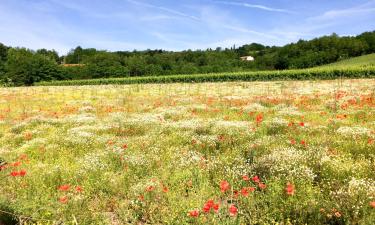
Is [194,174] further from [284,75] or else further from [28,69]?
[28,69]

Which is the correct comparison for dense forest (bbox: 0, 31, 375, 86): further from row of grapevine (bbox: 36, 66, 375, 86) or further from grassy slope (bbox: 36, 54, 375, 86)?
row of grapevine (bbox: 36, 66, 375, 86)

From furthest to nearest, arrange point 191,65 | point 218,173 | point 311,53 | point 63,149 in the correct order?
point 191,65 < point 311,53 < point 63,149 < point 218,173

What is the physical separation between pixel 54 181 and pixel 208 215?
4514mm

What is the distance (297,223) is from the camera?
5.39 m

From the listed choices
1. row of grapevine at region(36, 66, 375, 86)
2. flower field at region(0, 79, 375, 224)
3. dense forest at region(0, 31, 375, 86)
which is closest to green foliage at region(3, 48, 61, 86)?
dense forest at region(0, 31, 375, 86)

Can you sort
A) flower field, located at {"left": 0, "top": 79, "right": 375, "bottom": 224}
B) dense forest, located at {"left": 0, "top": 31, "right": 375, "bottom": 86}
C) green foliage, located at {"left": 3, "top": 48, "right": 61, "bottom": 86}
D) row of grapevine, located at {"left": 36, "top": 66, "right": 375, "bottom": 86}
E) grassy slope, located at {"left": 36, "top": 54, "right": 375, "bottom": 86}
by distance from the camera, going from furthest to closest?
1. dense forest, located at {"left": 0, "top": 31, "right": 375, "bottom": 86}
2. green foliage, located at {"left": 3, "top": 48, "right": 61, "bottom": 86}
3. grassy slope, located at {"left": 36, "top": 54, "right": 375, "bottom": 86}
4. row of grapevine, located at {"left": 36, "top": 66, "right": 375, "bottom": 86}
5. flower field, located at {"left": 0, "top": 79, "right": 375, "bottom": 224}

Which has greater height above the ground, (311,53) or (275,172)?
(311,53)

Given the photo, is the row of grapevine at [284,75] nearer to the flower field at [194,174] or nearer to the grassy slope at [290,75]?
the grassy slope at [290,75]

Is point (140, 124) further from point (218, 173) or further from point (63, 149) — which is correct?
point (218, 173)

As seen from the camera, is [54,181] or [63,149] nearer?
[54,181]

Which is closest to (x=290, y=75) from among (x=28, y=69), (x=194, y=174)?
(x=194, y=174)

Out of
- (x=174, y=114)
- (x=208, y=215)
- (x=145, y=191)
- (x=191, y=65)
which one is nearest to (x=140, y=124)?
(x=174, y=114)

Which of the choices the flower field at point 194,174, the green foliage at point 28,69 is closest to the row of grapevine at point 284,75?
the green foliage at point 28,69

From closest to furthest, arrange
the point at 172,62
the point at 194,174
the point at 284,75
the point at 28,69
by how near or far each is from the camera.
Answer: the point at 194,174, the point at 284,75, the point at 28,69, the point at 172,62
